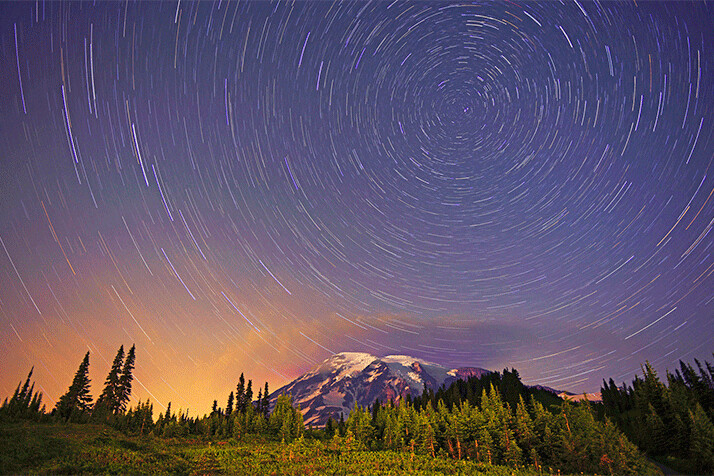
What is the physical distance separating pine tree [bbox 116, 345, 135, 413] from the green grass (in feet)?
87.2

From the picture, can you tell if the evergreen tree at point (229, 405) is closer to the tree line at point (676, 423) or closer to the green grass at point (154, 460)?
the green grass at point (154, 460)

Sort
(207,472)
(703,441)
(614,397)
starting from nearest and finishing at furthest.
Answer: (207,472) < (703,441) < (614,397)

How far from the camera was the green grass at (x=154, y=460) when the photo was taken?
3634 centimetres

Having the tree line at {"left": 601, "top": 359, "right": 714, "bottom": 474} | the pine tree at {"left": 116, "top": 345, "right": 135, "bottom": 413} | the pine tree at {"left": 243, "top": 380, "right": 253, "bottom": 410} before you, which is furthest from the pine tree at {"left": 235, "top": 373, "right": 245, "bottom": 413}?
the tree line at {"left": 601, "top": 359, "right": 714, "bottom": 474}

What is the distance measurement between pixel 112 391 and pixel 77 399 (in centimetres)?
786

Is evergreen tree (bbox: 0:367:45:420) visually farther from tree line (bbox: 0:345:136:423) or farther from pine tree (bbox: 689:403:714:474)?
pine tree (bbox: 689:403:714:474)

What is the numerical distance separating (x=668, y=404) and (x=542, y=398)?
220 feet

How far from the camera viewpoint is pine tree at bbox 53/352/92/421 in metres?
74.8

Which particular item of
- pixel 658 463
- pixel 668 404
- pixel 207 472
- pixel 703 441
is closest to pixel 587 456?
pixel 703 441

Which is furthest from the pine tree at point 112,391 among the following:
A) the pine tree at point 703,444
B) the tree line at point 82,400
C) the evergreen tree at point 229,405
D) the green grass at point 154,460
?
the pine tree at point 703,444

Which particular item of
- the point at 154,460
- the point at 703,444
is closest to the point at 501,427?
the point at 703,444

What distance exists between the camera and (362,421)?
86.4m

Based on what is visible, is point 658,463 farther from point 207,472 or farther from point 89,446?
point 89,446

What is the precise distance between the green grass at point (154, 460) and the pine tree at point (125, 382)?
26573 mm
